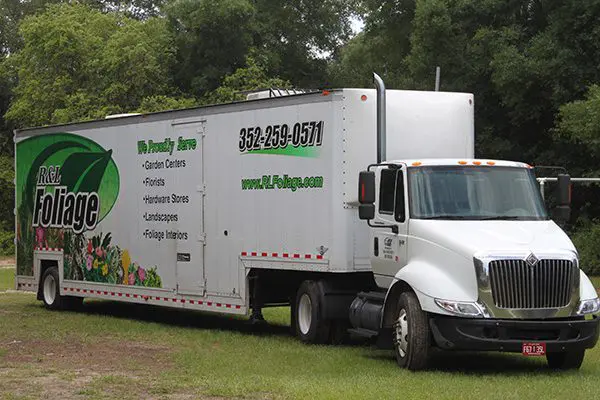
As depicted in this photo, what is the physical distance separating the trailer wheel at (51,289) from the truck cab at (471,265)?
9.76m

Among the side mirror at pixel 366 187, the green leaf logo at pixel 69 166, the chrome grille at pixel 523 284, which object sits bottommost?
the chrome grille at pixel 523 284

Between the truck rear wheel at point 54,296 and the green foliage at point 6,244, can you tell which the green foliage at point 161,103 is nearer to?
the green foliage at point 6,244

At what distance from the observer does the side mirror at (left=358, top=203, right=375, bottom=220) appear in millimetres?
15477

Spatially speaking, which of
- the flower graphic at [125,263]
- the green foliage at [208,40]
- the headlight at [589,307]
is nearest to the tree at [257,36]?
the green foliage at [208,40]

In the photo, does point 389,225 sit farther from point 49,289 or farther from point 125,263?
point 49,289

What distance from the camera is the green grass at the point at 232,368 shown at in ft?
40.7

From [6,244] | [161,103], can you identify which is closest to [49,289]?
[161,103]

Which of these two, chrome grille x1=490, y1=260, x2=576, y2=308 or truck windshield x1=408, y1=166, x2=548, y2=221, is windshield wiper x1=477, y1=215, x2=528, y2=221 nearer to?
truck windshield x1=408, y1=166, x2=548, y2=221

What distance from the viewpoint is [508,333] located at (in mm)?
13906

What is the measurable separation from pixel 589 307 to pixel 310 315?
15.3 ft

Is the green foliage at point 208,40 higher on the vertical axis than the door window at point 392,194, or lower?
higher

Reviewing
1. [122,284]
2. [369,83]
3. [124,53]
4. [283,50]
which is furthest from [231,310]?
[283,50]

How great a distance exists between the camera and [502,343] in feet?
45.4

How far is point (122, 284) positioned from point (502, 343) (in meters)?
9.78
